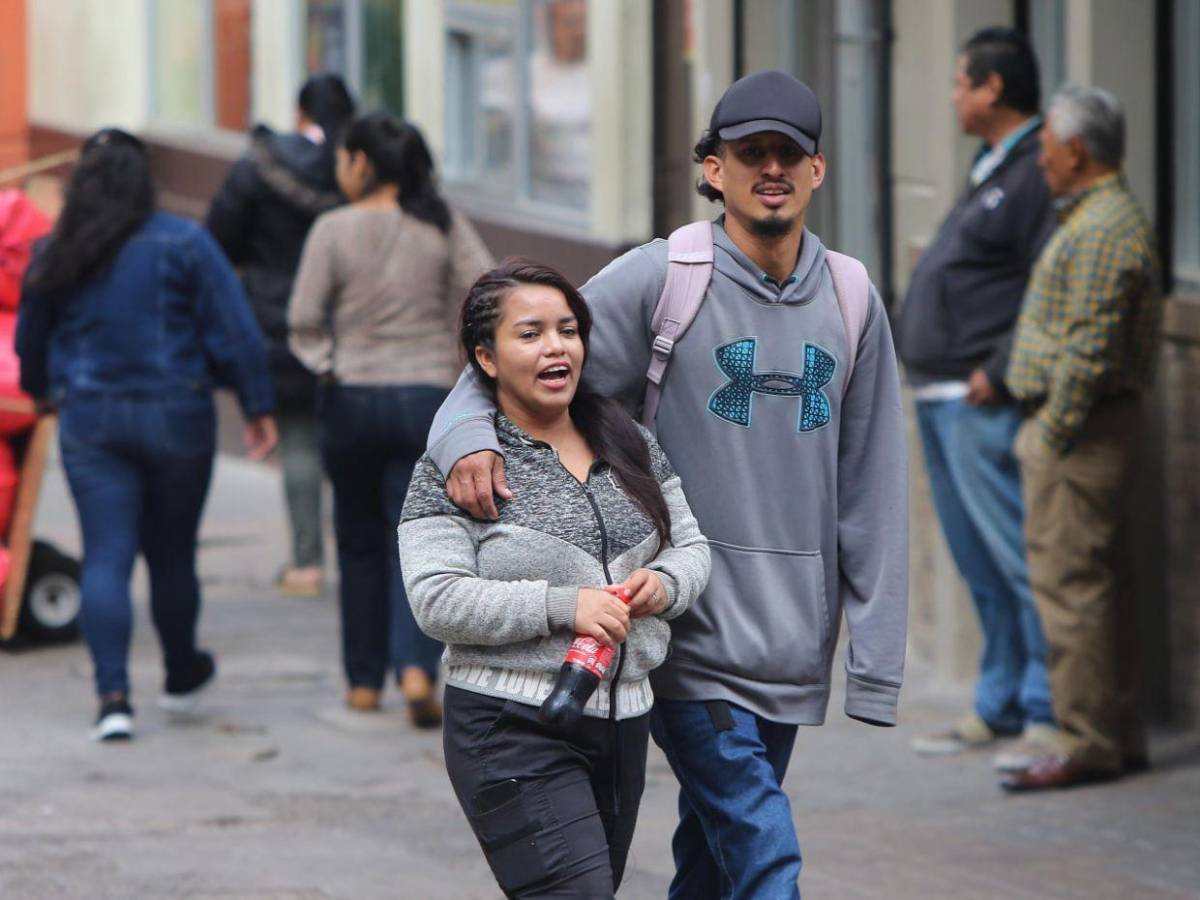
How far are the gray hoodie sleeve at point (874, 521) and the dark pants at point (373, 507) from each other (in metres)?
3.54

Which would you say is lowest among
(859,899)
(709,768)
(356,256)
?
(859,899)

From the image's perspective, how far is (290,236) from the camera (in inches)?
411

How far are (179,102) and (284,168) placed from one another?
6.62 metres

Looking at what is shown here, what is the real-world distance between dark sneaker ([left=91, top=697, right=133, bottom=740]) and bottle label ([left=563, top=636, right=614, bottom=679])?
4117mm

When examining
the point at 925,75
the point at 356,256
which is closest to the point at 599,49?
the point at 925,75

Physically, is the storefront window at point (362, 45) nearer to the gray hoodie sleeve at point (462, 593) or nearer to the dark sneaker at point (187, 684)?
the dark sneaker at point (187, 684)

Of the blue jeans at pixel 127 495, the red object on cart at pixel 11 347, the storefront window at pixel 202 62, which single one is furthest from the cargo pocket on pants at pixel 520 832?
the storefront window at pixel 202 62

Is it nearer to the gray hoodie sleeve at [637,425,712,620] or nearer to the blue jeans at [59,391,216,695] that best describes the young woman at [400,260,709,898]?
the gray hoodie sleeve at [637,425,712,620]

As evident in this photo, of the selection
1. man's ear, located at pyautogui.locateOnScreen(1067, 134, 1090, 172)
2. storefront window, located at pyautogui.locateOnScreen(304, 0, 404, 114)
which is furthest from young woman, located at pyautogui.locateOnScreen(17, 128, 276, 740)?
storefront window, located at pyautogui.locateOnScreen(304, 0, 404, 114)

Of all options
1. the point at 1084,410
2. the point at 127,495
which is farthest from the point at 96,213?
the point at 1084,410

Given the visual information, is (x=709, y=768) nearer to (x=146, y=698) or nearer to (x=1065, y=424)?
(x=1065, y=424)

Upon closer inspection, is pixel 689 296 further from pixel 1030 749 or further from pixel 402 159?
pixel 402 159

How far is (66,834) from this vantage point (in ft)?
22.1

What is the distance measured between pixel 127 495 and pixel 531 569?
391 centimetres
